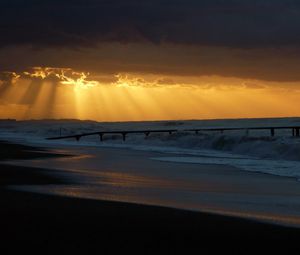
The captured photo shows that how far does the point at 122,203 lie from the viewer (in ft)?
39.2

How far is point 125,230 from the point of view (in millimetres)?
8992

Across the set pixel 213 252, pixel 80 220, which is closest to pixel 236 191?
pixel 80 220

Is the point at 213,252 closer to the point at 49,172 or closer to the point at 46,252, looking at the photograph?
the point at 46,252

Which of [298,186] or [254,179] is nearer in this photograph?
[298,186]

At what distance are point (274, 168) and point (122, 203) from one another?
10.9m

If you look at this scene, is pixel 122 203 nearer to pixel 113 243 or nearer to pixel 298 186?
pixel 113 243

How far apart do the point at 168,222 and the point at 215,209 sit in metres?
1.89

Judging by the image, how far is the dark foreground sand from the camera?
7836 mm

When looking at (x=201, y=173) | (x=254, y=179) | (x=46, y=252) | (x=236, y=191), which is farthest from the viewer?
(x=201, y=173)

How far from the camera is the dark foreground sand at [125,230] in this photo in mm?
7836

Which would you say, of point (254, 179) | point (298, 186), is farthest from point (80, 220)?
point (254, 179)

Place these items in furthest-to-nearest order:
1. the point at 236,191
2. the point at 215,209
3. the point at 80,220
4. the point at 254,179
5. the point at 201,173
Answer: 1. the point at 201,173
2. the point at 254,179
3. the point at 236,191
4. the point at 215,209
5. the point at 80,220

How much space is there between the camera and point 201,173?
19.9 meters

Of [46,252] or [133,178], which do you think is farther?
[133,178]
